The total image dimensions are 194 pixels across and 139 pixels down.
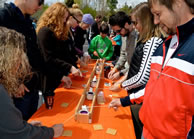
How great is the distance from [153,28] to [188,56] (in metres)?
0.76

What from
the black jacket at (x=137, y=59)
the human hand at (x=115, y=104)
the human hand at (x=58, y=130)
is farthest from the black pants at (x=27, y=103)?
the black jacket at (x=137, y=59)

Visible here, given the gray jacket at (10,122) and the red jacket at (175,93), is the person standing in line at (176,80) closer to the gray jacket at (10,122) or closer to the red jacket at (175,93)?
the red jacket at (175,93)

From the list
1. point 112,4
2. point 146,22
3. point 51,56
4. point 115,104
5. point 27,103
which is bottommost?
point 27,103

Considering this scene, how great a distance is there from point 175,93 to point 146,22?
0.87 meters

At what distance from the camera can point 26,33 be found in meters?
1.61

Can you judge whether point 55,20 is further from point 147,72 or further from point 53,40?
point 147,72

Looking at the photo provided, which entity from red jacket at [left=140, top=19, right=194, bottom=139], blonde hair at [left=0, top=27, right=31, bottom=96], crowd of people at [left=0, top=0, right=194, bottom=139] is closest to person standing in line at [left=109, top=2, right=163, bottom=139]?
crowd of people at [left=0, top=0, right=194, bottom=139]

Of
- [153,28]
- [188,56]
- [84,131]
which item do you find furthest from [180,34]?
[84,131]

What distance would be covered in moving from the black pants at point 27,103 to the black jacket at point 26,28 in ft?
0.26

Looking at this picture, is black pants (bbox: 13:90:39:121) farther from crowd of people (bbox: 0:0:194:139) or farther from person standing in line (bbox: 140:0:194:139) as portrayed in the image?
person standing in line (bbox: 140:0:194:139)

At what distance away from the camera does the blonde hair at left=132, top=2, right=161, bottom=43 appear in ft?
4.80

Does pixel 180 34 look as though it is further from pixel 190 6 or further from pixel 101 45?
pixel 101 45

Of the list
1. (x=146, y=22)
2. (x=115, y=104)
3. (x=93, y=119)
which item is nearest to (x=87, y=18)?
(x=146, y=22)

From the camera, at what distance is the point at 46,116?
131cm
